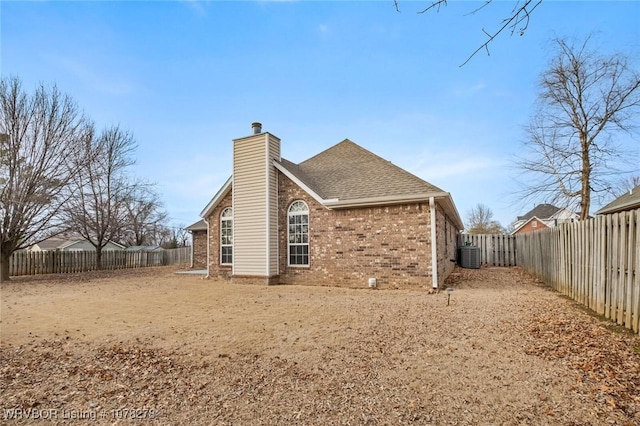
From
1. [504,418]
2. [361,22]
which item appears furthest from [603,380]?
[361,22]

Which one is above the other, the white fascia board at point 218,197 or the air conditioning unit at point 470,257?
the white fascia board at point 218,197

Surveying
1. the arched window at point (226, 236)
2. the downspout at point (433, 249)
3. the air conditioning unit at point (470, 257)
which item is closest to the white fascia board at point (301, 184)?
the arched window at point (226, 236)

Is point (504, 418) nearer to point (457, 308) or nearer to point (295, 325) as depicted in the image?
point (295, 325)

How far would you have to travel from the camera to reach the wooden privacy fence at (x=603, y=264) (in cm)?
491

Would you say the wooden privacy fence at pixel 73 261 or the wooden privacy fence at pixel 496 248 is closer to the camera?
the wooden privacy fence at pixel 73 261

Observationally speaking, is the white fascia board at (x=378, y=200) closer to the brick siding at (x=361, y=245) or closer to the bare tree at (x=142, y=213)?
the brick siding at (x=361, y=245)

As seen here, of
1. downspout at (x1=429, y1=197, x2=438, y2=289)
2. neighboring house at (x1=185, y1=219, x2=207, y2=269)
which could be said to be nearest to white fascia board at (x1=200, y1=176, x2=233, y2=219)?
neighboring house at (x1=185, y1=219, x2=207, y2=269)

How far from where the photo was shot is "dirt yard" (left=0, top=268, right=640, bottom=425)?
9.71ft

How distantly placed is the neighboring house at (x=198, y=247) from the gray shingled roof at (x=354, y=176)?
354 inches

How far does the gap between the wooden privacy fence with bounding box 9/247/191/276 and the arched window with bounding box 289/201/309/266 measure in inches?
586

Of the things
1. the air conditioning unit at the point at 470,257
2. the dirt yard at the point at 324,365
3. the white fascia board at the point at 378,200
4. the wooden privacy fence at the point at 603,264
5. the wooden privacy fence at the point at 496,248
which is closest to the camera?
the dirt yard at the point at 324,365

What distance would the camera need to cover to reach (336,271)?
35.2 ft

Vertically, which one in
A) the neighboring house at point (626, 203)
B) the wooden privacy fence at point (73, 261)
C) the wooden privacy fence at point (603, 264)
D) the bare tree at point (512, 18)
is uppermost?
the bare tree at point (512, 18)

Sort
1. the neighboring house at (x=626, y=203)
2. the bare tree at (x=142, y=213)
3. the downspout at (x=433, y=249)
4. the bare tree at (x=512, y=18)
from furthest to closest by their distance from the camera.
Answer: the bare tree at (x=142, y=213), the neighboring house at (x=626, y=203), the downspout at (x=433, y=249), the bare tree at (x=512, y=18)
